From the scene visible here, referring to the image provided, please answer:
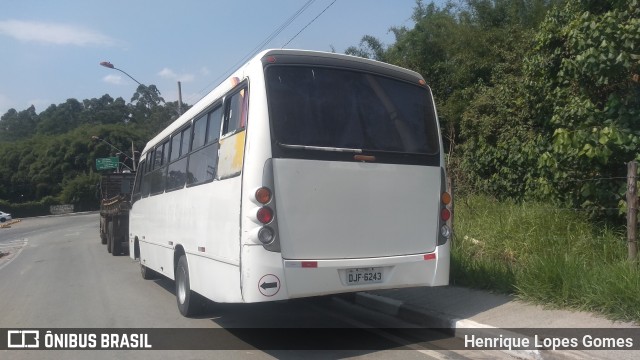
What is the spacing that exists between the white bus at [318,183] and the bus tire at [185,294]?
0.78 m

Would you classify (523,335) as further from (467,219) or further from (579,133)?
(467,219)

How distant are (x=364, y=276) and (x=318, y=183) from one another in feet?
3.70

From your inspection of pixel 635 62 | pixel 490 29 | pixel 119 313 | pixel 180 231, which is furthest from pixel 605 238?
pixel 490 29

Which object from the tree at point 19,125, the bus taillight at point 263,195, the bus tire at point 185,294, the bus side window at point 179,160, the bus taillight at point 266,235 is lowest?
the bus tire at point 185,294

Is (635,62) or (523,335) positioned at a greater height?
(635,62)

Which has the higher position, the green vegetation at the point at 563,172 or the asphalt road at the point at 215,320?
the green vegetation at the point at 563,172

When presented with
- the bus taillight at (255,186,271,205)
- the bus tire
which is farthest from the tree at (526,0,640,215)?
the bus tire

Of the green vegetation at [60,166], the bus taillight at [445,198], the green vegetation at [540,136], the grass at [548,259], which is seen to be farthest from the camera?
the green vegetation at [60,166]

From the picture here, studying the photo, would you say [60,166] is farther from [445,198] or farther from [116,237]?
[445,198]

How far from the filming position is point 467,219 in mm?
11883

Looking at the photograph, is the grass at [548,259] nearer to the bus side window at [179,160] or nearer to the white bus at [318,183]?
the white bus at [318,183]

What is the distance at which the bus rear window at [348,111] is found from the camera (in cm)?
607

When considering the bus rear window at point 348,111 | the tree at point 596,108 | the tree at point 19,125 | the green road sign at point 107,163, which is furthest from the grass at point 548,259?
the tree at point 19,125

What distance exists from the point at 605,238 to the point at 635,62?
2560 millimetres
